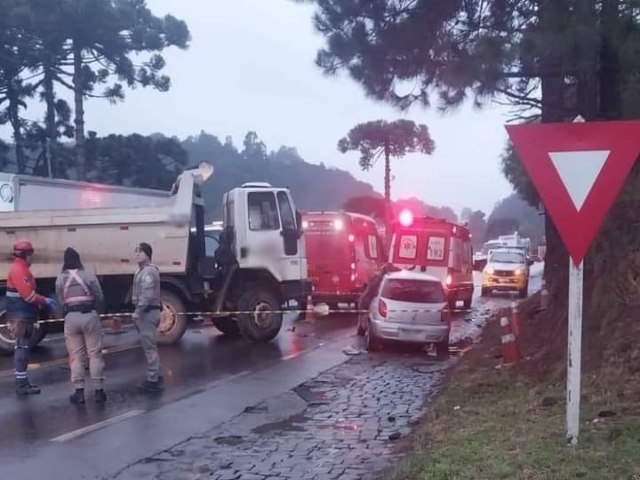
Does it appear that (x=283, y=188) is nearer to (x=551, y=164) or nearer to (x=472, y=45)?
(x=472, y=45)

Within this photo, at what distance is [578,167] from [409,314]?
9.30 m

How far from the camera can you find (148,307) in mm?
10930

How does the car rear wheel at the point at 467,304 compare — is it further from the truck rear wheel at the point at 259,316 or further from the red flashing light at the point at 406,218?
the truck rear wheel at the point at 259,316

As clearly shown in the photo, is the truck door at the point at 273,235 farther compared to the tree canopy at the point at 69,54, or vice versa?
the tree canopy at the point at 69,54

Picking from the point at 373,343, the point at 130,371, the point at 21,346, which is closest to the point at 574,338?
the point at 21,346

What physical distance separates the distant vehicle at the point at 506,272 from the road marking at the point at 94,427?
24560mm

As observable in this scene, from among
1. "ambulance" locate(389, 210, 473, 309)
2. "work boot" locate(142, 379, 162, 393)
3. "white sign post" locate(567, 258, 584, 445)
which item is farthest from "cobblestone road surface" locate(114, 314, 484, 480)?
"ambulance" locate(389, 210, 473, 309)

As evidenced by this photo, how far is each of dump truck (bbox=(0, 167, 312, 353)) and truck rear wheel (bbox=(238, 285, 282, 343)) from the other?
0.02m

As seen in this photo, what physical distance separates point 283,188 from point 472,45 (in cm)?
644

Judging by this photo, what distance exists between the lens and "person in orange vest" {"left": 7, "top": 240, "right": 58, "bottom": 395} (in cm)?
1064

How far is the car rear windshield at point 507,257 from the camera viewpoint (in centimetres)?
3284

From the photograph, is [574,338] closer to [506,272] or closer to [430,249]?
[430,249]

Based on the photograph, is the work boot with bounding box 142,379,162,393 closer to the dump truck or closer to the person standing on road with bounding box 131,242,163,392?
the person standing on road with bounding box 131,242,163,392

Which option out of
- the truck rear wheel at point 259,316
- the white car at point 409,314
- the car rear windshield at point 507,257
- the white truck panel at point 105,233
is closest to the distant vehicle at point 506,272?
the car rear windshield at point 507,257
